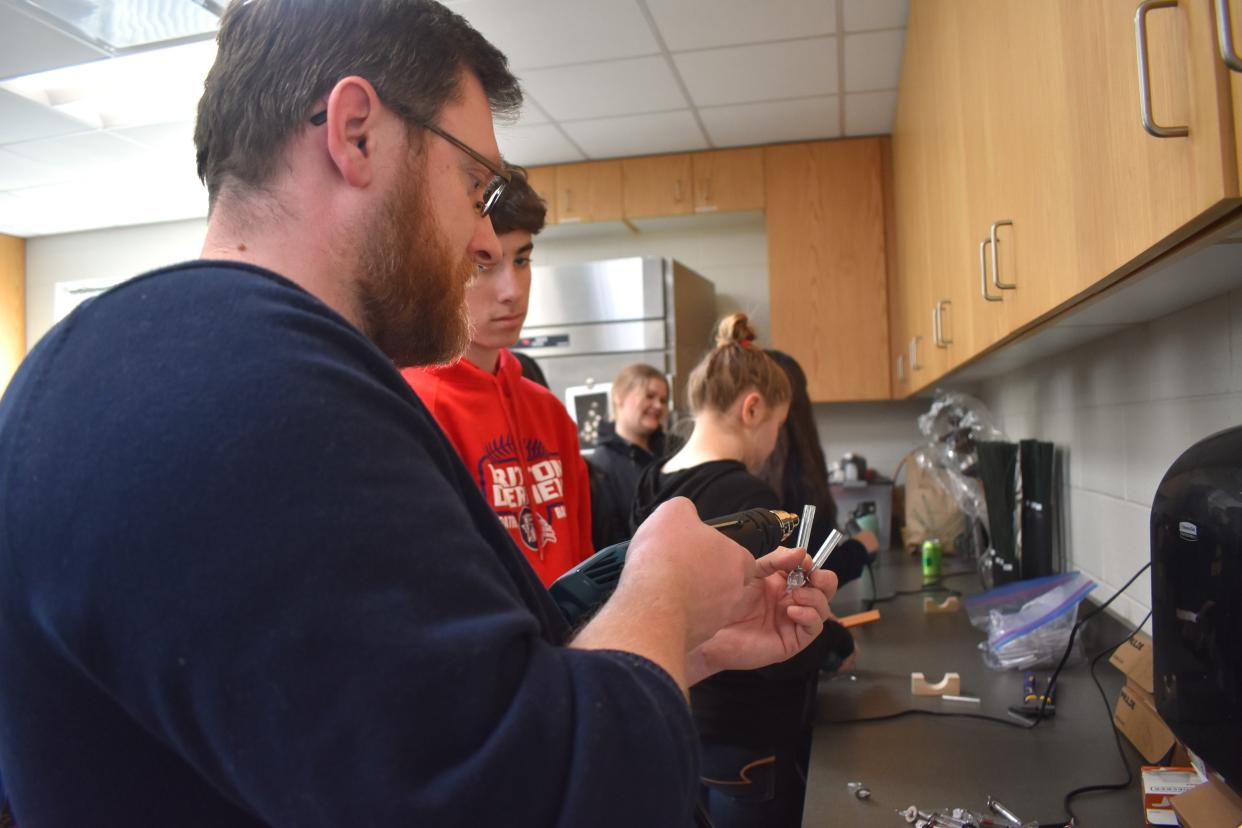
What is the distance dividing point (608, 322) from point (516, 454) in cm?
223

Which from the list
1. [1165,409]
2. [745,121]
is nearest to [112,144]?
[745,121]

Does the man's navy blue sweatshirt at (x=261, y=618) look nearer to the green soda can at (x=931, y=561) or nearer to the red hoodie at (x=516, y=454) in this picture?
the red hoodie at (x=516, y=454)

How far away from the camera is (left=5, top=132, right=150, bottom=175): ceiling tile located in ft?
11.0

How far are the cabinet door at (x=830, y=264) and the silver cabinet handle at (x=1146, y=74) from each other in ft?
10.00

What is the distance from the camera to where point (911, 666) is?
174 centimetres

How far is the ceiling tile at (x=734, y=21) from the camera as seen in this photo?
8.30 ft

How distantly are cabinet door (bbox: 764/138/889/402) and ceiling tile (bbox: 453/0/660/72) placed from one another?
1.14 metres

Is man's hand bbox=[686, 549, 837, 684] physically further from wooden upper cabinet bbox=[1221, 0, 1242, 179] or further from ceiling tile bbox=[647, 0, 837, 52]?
ceiling tile bbox=[647, 0, 837, 52]

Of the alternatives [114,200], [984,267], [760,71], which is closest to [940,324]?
[984,267]

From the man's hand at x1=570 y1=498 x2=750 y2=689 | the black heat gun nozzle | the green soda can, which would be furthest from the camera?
the green soda can

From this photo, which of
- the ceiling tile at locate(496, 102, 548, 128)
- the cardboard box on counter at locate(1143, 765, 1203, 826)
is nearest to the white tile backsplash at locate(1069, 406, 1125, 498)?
the cardboard box on counter at locate(1143, 765, 1203, 826)

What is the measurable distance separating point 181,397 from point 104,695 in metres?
0.16

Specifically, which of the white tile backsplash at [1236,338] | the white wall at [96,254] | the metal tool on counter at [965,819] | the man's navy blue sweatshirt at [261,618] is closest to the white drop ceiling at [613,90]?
the white wall at [96,254]

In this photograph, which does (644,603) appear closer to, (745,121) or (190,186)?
(745,121)
